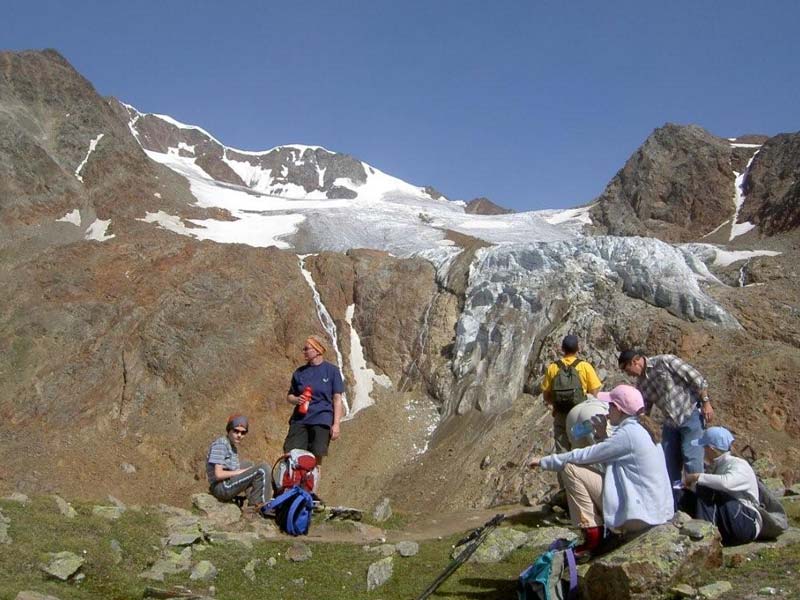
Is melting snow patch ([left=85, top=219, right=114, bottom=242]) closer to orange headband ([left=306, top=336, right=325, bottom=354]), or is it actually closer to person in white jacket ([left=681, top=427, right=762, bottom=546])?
orange headband ([left=306, top=336, right=325, bottom=354])

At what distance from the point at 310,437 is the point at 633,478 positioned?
580 centimetres

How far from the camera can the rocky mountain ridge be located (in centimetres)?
2669

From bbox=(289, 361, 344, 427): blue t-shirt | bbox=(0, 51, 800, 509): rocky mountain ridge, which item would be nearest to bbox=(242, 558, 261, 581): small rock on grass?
bbox=(289, 361, 344, 427): blue t-shirt

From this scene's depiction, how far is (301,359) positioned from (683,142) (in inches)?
2606

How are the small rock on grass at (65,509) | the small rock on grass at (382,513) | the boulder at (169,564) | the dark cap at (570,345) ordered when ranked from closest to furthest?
the boulder at (169,564) < the small rock on grass at (65,509) < the dark cap at (570,345) < the small rock on grass at (382,513)

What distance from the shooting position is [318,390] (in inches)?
434

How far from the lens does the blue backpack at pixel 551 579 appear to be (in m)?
6.06

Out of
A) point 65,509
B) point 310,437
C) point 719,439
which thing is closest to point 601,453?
point 719,439

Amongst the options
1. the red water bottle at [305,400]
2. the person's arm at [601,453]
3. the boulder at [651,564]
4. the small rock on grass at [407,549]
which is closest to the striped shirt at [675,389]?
the person's arm at [601,453]

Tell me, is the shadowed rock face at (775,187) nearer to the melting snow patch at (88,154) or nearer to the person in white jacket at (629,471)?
the melting snow patch at (88,154)

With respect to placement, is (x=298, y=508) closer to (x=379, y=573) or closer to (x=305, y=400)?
(x=305, y=400)

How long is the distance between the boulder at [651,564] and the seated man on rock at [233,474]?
19.5 feet

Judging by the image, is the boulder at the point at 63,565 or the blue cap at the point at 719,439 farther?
the blue cap at the point at 719,439

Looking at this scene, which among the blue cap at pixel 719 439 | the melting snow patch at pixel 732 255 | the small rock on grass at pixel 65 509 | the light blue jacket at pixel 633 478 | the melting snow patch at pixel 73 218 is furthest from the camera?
the melting snow patch at pixel 73 218
